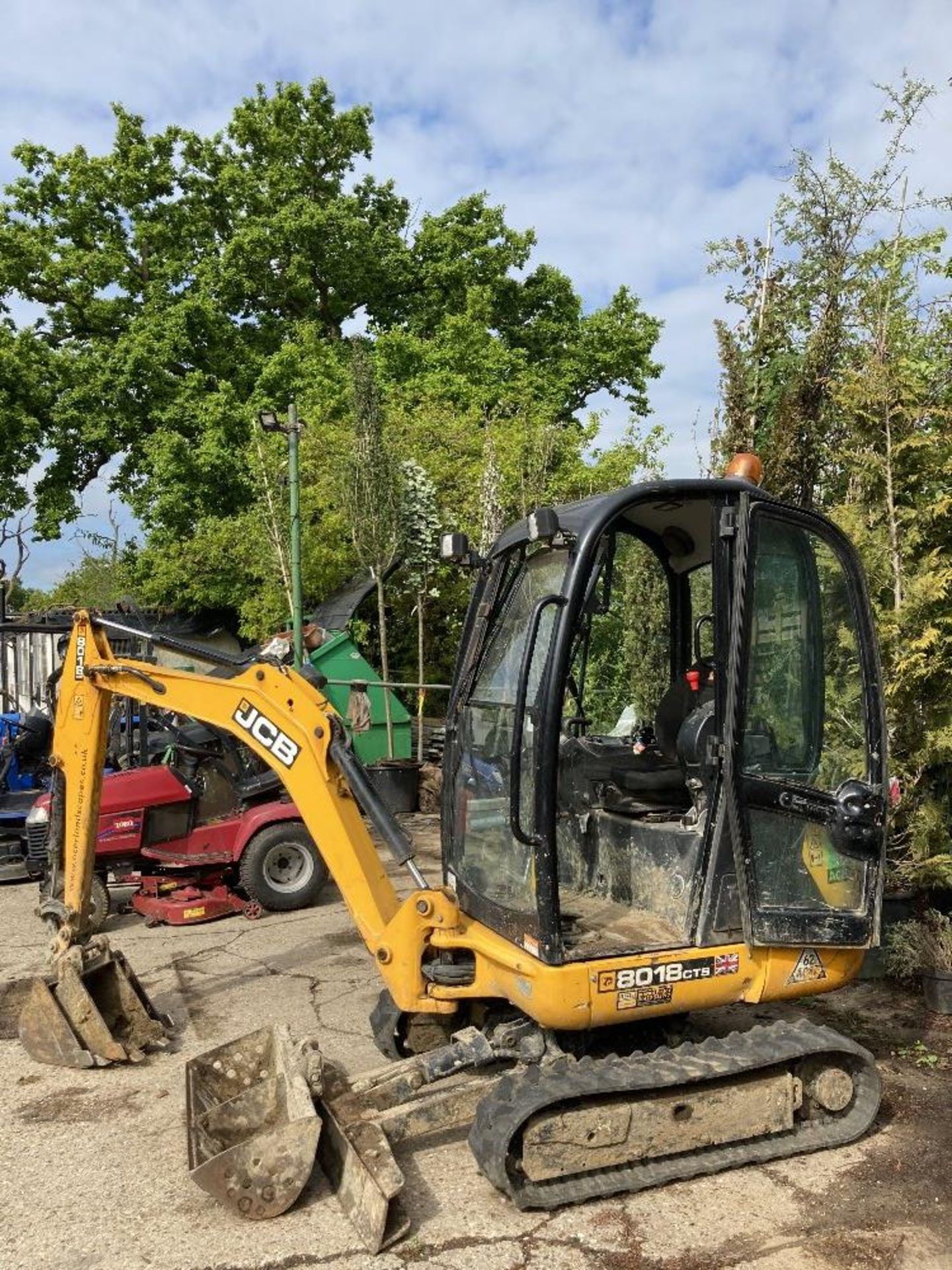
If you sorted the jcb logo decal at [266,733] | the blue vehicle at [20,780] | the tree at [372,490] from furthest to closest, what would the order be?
1. the tree at [372,490]
2. the blue vehicle at [20,780]
3. the jcb logo decal at [266,733]

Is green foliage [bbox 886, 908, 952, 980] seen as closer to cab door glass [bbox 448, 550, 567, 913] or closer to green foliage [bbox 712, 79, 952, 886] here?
green foliage [bbox 712, 79, 952, 886]

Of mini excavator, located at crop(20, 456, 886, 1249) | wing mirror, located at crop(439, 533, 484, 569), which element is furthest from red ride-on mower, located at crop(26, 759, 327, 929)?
wing mirror, located at crop(439, 533, 484, 569)

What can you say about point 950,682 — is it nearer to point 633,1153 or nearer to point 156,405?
point 633,1153

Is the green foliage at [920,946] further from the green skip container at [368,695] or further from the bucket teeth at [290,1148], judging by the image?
the green skip container at [368,695]

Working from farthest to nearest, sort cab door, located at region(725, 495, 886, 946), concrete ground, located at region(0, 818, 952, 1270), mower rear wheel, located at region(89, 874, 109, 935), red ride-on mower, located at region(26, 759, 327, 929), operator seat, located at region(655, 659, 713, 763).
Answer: red ride-on mower, located at region(26, 759, 327, 929)
mower rear wheel, located at region(89, 874, 109, 935)
operator seat, located at region(655, 659, 713, 763)
cab door, located at region(725, 495, 886, 946)
concrete ground, located at region(0, 818, 952, 1270)

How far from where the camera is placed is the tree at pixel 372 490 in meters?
14.1

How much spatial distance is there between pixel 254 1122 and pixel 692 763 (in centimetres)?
222

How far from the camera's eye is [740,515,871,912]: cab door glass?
4223 millimetres

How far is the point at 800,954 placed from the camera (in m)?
4.27

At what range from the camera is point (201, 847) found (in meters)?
8.27

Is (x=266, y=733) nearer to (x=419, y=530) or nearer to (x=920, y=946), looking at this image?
(x=920, y=946)

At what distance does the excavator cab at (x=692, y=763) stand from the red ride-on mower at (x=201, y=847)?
3905mm

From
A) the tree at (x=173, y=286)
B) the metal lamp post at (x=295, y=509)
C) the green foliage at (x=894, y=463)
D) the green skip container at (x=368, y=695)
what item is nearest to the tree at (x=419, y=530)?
the green skip container at (x=368, y=695)

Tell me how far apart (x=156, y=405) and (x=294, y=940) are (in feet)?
62.9
